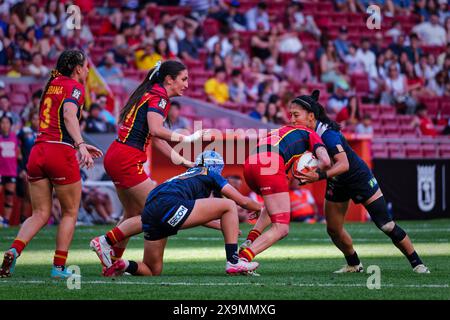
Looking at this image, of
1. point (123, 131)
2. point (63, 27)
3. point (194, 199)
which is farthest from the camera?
point (63, 27)

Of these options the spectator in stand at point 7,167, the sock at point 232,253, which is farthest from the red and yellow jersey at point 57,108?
the spectator in stand at point 7,167

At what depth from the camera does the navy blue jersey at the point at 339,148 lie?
10.0 meters

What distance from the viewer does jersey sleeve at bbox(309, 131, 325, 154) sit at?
9875mm

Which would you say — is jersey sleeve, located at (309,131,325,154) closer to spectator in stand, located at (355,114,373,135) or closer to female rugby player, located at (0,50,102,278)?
female rugby player, located at (0,50,102,278)

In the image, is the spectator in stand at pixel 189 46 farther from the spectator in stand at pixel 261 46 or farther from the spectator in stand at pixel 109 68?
the spectator in stand at pixel 109 68

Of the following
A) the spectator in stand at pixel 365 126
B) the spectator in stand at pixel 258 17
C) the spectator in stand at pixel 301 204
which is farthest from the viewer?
the spectator in stand at pixel 258 17

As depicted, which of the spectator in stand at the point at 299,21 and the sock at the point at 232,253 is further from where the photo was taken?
the spectator in stand at the point at 299,21

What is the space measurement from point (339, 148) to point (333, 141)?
127 mm

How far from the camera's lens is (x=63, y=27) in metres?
23.2

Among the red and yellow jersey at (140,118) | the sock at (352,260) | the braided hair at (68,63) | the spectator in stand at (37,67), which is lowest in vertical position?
the sock at (352,260)

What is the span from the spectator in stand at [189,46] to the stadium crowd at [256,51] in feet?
0.09
